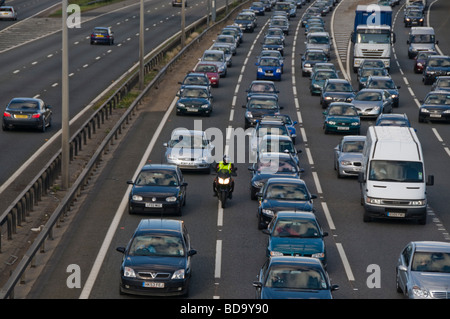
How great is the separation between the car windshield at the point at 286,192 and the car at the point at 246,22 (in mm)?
63307

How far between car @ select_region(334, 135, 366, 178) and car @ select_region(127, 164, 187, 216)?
7821 mm

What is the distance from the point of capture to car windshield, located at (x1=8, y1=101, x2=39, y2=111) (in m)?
46.7

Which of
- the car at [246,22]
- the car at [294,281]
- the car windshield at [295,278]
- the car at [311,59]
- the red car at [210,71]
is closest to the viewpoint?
the car at [294,281]

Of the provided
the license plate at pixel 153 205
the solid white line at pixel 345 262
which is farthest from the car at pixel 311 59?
the solid white line at pixel 345 262

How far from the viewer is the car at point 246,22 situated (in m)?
95.4

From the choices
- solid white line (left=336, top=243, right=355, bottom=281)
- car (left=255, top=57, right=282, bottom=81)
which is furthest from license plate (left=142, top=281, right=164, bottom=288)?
car (left=255, top=57, right=282, bottom=81)

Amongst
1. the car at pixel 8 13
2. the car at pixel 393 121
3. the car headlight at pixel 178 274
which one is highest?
the car headlight at pixel 178 274

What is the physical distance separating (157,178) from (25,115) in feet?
48.7

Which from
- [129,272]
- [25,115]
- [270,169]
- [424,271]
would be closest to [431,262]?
[424,271]

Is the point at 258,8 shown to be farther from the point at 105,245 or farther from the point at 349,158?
the point at 105,245

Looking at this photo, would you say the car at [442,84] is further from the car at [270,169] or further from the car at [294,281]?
the car at [294,281]

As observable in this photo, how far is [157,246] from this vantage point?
2450 centimetres

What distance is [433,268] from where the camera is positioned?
23641 millimetres

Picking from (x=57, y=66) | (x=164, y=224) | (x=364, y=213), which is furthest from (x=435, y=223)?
(x=57, y=66)
